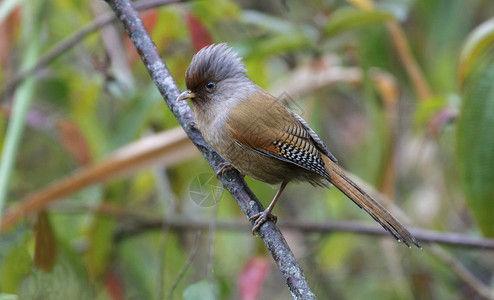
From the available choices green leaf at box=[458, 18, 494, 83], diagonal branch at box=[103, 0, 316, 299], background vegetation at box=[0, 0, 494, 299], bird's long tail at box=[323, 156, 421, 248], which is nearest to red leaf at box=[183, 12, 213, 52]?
background vegetation at box=[0, 0, 494, 299]

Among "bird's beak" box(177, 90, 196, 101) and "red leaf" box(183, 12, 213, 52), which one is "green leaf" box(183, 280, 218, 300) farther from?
"red leaf" box(183, 12, 213, 52)

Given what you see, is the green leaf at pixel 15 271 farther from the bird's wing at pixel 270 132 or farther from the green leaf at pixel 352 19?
the green leaf at pixel 352 19

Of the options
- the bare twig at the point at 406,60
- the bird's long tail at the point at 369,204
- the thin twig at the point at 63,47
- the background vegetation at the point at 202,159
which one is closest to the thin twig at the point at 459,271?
the background vegetation at the point at 202,159

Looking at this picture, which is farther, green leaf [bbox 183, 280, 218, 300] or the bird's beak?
the bird's beak

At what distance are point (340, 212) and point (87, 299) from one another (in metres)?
2.02

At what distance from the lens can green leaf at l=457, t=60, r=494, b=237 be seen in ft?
8.92

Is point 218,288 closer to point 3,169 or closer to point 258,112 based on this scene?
point 258,112

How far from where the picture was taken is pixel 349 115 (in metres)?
5.71

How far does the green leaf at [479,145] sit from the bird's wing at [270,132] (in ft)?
2.35

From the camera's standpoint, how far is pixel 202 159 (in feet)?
12.6

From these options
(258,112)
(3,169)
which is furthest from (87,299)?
(258,112)

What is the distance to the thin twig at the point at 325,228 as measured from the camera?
3018 mm

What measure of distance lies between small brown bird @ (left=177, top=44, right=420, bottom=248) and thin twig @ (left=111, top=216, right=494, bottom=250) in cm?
75

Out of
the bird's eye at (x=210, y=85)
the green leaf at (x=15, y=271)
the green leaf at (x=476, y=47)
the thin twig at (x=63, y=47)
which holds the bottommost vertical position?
the green leaf at (x=476, y=47)
